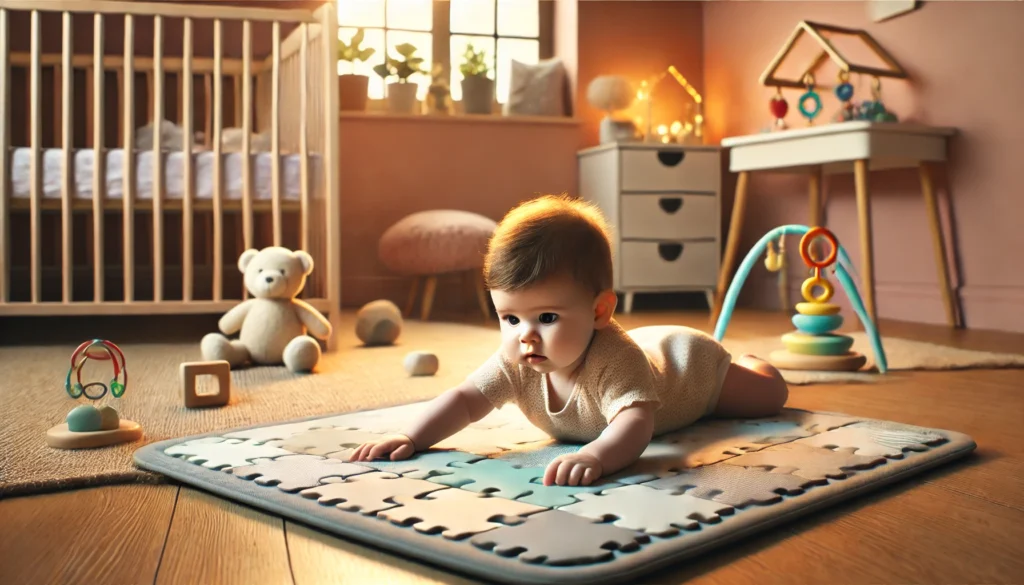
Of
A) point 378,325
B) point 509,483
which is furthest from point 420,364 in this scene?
point 509,483

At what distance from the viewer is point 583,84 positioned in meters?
3.83

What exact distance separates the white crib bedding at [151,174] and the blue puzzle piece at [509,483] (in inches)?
63.5

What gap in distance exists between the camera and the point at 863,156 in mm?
2461

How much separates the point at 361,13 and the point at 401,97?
420 mm

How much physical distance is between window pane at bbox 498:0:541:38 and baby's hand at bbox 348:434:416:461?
317cm

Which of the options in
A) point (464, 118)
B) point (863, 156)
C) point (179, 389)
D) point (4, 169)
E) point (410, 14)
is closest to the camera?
point (179, 389)

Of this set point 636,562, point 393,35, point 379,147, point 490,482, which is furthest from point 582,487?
point 393,35

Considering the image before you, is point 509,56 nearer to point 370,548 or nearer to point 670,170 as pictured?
point 670,170

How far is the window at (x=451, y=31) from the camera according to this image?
3.81m

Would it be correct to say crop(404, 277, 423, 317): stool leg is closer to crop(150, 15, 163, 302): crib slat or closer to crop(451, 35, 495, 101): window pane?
crop(451, 35, 495, 101): window pane

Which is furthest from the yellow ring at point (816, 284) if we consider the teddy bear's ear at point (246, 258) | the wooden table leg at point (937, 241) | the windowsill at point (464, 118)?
the windowsill at point (464, 118)

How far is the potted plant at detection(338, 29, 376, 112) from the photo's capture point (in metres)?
3.62

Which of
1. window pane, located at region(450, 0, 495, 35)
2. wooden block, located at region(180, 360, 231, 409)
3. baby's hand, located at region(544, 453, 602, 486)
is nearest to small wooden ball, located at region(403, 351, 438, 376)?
wooden block, located at region(180, 360, 231, 409)

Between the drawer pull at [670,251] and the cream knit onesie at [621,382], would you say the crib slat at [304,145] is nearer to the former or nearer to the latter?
the cream knit onesie at [621,382]
